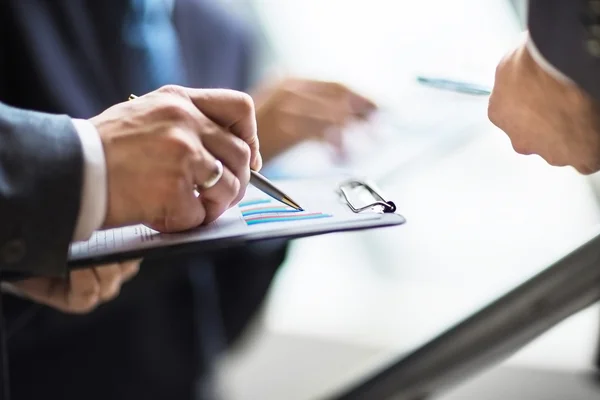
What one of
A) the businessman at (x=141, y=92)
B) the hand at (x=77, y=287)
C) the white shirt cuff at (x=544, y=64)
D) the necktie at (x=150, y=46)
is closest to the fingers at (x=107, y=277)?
the hand at (x=77, y=287)

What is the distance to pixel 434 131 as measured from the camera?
2.68 feet

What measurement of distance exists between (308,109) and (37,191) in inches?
15.9

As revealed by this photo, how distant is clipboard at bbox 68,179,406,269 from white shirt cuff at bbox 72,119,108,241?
0.02 metres

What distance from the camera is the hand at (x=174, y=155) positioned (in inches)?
16.5

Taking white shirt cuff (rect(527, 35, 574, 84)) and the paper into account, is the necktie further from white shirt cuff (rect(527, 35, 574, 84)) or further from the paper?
white shirt cuff (rect(527, 35, 574, 84))

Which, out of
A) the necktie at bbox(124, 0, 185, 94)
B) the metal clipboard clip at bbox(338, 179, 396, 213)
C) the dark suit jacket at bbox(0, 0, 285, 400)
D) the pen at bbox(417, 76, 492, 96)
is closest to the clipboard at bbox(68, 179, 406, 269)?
the metal clipboard clip at bbox(338, 179, 396, 213)

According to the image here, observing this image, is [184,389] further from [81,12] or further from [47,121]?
[47,121]

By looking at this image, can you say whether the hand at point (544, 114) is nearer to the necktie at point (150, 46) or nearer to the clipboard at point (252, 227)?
the clipboard at point (252, 227)

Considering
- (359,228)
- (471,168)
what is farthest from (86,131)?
(471,168)

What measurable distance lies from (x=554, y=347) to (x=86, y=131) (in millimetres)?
816

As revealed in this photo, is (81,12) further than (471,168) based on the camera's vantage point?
No

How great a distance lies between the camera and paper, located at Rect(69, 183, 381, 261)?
0.41 metres

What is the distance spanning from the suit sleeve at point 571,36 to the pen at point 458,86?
3.6 inches

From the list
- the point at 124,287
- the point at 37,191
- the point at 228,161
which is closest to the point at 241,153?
the point at 228,161
